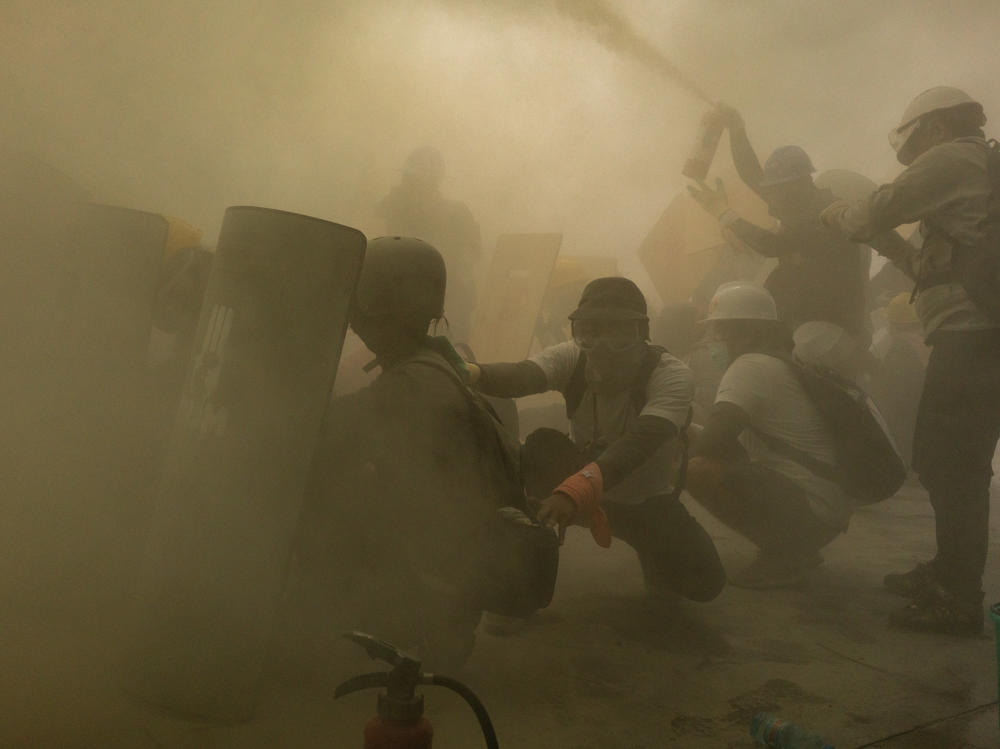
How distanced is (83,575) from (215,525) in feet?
2.32

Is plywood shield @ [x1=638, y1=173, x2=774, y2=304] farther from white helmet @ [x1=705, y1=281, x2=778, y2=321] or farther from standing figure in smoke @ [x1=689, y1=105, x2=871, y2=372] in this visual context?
white helmet @ [x1=705, y1=281, x2=778, y2=321]

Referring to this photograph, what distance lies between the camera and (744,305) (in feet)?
9.78

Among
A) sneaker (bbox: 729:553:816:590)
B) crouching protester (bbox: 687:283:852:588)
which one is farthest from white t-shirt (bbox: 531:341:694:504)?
sneaker (bbox: 729:553:816:590)

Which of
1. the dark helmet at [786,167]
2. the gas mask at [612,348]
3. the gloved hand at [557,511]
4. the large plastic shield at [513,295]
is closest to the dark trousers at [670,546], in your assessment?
the gas mask at [612,348]

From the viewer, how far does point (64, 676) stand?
1.55m

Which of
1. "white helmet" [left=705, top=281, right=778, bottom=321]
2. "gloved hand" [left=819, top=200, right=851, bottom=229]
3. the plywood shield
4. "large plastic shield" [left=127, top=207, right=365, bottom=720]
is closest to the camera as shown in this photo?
"large plastic shield" [left=127, top=207, right=365, bottom=720]

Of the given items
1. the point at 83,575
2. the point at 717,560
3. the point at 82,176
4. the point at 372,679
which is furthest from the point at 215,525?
the point at 82,176

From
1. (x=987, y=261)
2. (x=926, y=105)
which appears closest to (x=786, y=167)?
(x=926, y=105)

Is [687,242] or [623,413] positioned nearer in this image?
[623,413]

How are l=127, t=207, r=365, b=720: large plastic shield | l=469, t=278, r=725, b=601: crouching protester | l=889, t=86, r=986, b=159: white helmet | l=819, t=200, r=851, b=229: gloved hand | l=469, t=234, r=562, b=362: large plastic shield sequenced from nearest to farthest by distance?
l=127, t=207, r=365, b=720: large plastic shield, l=469, t=278, r=725, b=601: crouching protester, l=889, t=86, r=986, b=159: white helmet, l=819, t=200, r=851, b=229: gloved hand, l=469, t=234, r=562, b=362: large plastic shield

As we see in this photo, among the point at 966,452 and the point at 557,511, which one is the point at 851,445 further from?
the point at 557,511

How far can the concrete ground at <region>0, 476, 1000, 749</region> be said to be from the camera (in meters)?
1.45

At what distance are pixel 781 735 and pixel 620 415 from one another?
1.15 meters

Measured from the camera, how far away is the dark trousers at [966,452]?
2.22 m
